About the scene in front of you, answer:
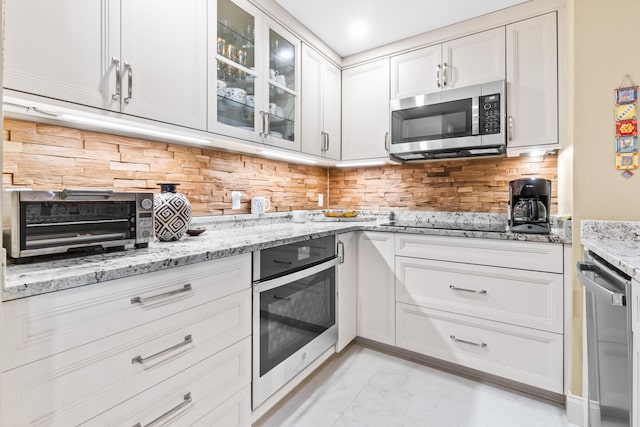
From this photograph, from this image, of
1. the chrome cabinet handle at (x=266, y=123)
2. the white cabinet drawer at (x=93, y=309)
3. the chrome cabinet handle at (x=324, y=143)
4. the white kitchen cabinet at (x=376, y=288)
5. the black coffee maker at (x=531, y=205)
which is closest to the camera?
the white cabinet drawer at (x=93, y=309)

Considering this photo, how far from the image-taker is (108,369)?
2.82ft

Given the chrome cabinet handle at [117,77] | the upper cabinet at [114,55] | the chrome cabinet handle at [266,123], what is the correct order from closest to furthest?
the upper cabinet at [114,55] → the chrome cabinet handle at [117,77] → the chrome cabinet handle at [266,123]

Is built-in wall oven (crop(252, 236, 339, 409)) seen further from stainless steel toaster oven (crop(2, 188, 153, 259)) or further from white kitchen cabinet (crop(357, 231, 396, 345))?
stainless steel toaster oven (crop(2, 188, 153, 259))

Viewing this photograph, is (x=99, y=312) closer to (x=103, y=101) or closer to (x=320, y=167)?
(x=103, y=101)

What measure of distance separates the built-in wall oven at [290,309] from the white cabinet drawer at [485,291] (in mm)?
534

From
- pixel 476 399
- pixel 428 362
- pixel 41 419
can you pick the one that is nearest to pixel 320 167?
pixel 428 362

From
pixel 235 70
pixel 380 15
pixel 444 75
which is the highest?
pixel 380 15

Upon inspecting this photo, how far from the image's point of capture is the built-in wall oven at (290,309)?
1.40 meters

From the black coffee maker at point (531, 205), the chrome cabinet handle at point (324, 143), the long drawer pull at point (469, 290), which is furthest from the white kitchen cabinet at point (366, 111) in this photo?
the long drawer pull at point (469, 290)

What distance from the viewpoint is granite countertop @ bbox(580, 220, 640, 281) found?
3.56 feet

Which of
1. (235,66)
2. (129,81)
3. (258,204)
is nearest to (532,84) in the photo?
(235,66)

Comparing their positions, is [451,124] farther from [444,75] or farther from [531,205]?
[531,205]

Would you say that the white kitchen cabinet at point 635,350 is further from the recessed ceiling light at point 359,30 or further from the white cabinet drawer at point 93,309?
the recessed ceiling light at point 359,30

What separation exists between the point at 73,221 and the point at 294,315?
3.46ft
